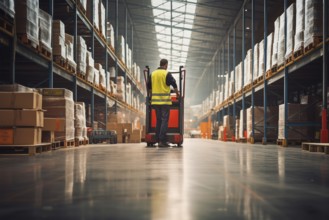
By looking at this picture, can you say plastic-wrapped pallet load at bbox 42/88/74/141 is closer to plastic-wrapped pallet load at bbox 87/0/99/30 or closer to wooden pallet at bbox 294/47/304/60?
plastic-wrapped pallet load at bbox 87/0/99/30

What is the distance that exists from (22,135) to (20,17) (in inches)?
84.5

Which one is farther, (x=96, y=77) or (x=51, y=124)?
(x=96, y=77)

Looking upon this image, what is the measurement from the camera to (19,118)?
525cm

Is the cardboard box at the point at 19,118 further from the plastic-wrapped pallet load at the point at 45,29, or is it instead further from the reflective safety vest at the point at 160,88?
the reflective safety vest at the point at 160,88

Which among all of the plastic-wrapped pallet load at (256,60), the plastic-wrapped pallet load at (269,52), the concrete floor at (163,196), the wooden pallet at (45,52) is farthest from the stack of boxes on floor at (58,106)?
the plastic-wrapped pallet load at (256,60)

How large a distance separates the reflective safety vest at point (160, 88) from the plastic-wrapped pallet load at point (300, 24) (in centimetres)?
304

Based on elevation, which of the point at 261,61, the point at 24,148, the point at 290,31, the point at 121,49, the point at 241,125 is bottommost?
the point at 24,148

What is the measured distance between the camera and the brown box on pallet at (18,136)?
17.1 ft

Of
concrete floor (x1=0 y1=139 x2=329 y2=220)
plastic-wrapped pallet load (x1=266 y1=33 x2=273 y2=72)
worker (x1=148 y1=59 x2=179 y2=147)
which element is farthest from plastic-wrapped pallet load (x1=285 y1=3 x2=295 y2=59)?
concrete floor (x1=0 y1=139 x2=329 y2=220)

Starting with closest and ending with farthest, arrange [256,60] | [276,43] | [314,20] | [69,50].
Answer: [314,20] → [69,50] → [276,43] → [256,60]

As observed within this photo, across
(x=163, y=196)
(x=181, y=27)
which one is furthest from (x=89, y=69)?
(x=181, y=27)

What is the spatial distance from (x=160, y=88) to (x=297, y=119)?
418cm

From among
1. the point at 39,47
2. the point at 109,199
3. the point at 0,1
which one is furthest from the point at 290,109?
the point at 109,199

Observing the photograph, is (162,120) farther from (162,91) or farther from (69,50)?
(69,50)
